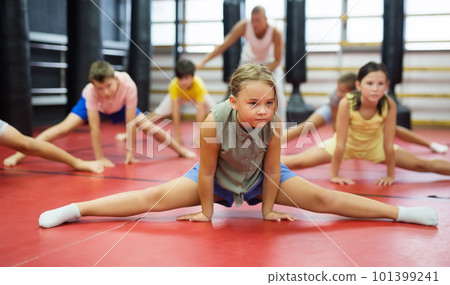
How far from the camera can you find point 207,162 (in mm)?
1457

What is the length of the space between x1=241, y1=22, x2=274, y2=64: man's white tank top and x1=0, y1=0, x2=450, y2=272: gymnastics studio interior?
13 centimetres

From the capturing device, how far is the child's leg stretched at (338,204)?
59.9 inches

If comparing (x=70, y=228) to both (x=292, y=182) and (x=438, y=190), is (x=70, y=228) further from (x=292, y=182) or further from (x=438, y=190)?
(x=438, y=190)

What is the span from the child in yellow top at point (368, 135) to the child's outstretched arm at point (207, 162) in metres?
0.99

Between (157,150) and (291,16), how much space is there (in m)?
2.65

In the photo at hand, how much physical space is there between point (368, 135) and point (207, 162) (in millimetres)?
1234

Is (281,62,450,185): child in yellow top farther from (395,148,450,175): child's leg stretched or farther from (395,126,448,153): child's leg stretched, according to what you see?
(395,126,448,153): child's leg stretched

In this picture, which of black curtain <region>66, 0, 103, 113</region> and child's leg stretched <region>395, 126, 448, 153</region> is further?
black curtain <region>66, 0, 103, 113</region>

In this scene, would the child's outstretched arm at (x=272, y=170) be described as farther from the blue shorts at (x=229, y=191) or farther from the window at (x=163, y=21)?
Answer: the window at (x=163, y=21)

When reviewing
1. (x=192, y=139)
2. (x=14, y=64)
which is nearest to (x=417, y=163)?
(x=192, y=139)

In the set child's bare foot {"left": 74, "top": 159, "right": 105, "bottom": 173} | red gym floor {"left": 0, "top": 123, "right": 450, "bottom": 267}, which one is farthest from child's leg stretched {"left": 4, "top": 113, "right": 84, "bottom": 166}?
red gym floor {"left": 0, "top": 123, "right": 450, "bottom": 267}

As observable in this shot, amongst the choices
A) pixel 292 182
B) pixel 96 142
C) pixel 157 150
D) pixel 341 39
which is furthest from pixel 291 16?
pixel 292 182

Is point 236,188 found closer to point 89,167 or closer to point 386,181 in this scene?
point 386,181

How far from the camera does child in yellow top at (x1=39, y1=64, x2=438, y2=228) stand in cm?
146
